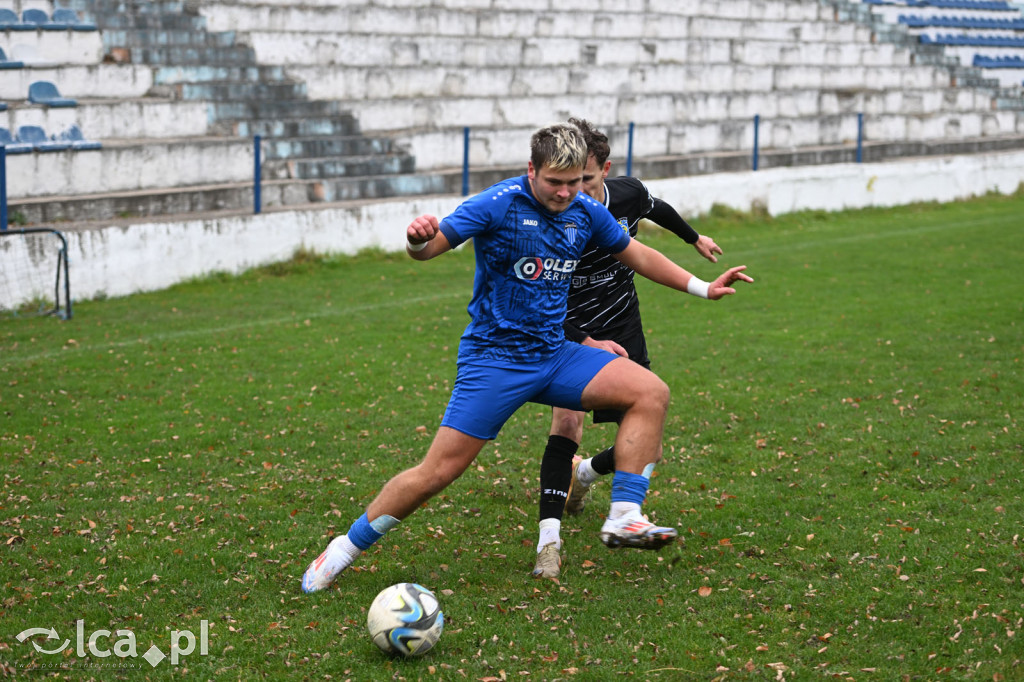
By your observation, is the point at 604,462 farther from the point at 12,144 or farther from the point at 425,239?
the point at 12,144

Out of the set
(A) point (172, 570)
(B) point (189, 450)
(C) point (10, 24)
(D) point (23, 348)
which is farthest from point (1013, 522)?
(C) point (10, 24)

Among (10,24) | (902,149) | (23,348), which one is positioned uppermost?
(10,24)

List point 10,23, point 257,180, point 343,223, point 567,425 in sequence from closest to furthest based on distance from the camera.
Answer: point 567,425 < point 257,180 < point 343,223 < point 10,23

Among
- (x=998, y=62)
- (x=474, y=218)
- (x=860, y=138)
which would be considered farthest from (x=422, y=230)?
(x=998, y=62)

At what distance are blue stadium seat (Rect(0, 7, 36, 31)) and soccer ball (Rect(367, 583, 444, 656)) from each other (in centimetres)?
1454

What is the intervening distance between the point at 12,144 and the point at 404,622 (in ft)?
39.0

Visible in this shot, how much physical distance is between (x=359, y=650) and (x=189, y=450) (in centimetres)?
324

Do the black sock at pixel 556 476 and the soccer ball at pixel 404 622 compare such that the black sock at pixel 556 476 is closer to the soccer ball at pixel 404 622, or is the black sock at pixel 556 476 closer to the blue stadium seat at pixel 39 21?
the soccer ball at pixel 404 622

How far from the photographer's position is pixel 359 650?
166 inches

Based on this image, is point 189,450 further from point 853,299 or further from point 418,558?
point 853,299

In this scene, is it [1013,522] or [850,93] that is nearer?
[1013,522]

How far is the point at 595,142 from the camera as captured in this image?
17.1 feet

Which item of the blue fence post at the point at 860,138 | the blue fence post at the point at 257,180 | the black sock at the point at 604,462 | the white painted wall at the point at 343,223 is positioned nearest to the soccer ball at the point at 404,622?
the black sock at the point at 604,462

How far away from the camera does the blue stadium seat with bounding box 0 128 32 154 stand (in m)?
13.4
